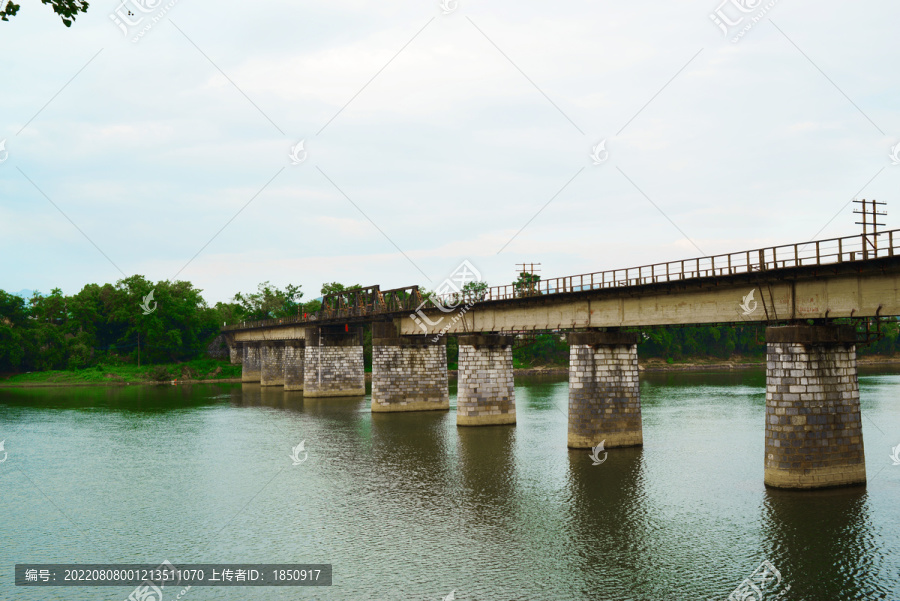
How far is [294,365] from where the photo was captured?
341ft

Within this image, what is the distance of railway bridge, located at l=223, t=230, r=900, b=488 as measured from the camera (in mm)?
29281

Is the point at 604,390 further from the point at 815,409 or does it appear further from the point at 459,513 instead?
the point at 459,513

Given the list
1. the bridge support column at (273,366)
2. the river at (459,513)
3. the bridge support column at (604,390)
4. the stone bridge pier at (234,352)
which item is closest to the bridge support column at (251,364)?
the bridge support column at (273,366)

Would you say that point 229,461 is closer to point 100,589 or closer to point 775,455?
point 100,589

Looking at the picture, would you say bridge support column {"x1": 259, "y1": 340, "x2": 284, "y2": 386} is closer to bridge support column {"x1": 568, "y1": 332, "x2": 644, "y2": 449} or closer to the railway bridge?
the railway bridge

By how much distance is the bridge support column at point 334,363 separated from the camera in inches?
3376

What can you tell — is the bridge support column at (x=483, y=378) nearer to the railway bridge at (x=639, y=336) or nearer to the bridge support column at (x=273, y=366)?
the railway bridge at (x=639, y=336)

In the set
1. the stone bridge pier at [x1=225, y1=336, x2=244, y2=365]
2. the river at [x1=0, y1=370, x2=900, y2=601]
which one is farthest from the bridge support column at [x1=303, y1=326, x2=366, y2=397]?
the stone bridge pier at [x1=225, y1=336, x2=244, y2=365]

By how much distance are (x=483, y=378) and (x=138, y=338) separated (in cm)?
10246

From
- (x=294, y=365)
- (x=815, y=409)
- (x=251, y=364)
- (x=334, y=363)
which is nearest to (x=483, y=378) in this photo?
(x=815, y=409)

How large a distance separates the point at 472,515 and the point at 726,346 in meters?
147

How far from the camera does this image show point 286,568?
24.1 meters

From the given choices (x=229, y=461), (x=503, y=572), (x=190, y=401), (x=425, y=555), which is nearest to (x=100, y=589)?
(x=425, y=555)

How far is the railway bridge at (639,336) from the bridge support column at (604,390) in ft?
0.20
